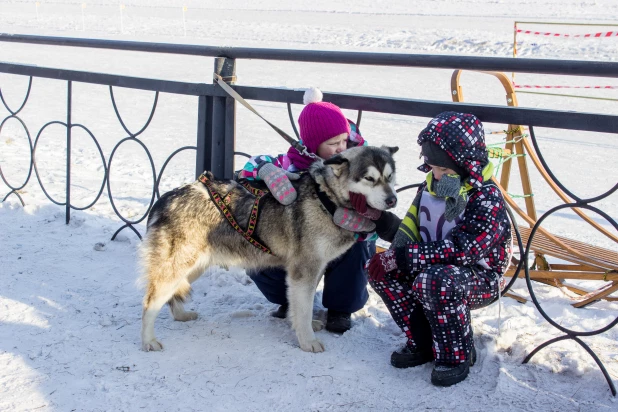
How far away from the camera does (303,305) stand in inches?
121

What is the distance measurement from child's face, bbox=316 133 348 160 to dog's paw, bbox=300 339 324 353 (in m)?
1.00

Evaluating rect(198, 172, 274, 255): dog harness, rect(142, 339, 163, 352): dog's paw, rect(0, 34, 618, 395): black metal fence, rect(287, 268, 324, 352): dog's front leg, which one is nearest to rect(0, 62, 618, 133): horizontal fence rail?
rect(0, 34, 618, 395): black metal fence

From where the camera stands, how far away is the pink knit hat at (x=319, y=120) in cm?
320

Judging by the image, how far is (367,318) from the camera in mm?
3375

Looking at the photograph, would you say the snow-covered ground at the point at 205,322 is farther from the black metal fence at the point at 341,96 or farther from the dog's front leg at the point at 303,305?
the black metal fence at the point at 341,96

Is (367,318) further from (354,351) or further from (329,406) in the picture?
(329,406)

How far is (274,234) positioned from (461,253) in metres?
1.07

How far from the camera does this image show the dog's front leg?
304 cm

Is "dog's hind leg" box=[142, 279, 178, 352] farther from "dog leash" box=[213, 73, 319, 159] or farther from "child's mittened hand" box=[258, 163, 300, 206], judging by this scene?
"dog leash" box=[213, 73, 319, 159]

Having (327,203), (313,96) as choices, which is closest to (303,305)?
(327,203)

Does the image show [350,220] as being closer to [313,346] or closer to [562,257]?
[313,346]

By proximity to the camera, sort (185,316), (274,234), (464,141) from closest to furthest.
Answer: (464,141) < (274,234) < (185,316)

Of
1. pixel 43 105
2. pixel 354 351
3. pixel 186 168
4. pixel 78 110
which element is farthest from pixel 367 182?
pixel 43 105

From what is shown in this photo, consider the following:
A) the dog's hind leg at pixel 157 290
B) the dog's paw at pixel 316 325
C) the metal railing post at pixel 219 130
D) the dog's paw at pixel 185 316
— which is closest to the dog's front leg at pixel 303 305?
the dog's paw at pixel 316 325
